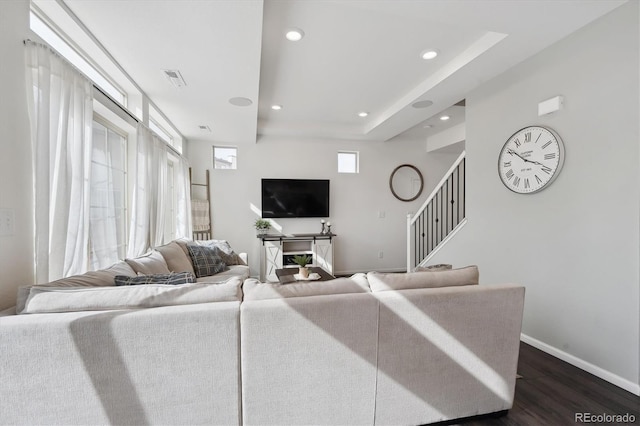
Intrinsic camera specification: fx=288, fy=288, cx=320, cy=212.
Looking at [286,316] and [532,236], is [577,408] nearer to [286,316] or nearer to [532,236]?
[532,236]

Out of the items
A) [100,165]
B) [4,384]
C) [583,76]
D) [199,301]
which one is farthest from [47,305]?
[583,76]

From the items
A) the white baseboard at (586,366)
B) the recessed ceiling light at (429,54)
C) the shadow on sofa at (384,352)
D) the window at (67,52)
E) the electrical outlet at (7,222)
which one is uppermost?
the recessed ceiling light at (429,54)

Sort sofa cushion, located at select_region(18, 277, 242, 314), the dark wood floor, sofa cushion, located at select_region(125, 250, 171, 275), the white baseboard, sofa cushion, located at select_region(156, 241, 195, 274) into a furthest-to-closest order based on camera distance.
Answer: sofa cushion, located at select_region(156, 241, 195, 274), sofa cushion, located at select_region(125, 250, 171, 275), the white baseboard, the dark wood floor, sofa cushion, located at select_region(18, 277, 242, 314)

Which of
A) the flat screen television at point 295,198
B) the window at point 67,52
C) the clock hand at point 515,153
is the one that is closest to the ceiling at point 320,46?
the window at point 67,52

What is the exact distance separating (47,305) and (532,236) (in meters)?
3.49

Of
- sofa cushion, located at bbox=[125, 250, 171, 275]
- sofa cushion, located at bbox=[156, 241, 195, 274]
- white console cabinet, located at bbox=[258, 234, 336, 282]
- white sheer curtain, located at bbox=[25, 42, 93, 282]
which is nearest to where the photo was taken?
white sheer curtain, located at bbox=[25, 42, 93, 282]

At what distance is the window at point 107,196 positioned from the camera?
237cm

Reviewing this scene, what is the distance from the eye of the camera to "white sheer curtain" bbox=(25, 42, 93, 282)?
5.07 ft

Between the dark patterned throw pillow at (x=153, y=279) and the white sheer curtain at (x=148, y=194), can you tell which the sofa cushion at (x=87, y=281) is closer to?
the dark patterned throw pillow at (x=153, y=279)

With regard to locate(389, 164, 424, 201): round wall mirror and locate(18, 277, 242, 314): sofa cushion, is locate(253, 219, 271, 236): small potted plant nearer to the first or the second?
locate(389, 164, 424, 201): round wall mirror

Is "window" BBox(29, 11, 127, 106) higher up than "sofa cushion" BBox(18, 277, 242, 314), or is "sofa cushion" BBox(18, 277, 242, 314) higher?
"window" BBox(29, 11, 127, 106)

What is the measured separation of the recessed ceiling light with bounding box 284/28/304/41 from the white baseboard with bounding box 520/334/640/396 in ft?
11.3

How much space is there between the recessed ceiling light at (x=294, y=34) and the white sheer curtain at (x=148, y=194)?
169 centimetres

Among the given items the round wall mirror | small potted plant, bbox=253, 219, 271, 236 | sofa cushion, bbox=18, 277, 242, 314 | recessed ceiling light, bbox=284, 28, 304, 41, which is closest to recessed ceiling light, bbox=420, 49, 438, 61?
recessed ceiling light, bbox=284, 28, 304, 41
